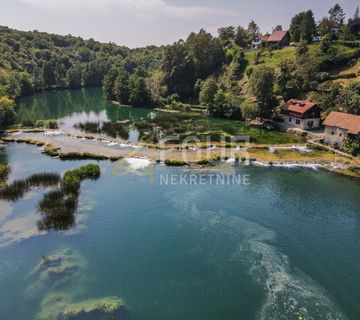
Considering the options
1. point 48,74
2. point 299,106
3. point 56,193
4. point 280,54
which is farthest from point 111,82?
point 56,193

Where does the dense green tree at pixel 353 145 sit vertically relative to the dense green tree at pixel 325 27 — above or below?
below

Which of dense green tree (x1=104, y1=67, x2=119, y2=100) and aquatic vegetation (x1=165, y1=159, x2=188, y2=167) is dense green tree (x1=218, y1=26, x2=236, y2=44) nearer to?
dense green tree (x1=104, y1=67, x2=119, y2=100)

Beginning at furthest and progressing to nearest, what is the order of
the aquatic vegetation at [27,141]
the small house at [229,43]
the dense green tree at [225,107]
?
1. the small house at [229,43]
2. the dense green tree at [225,107]
3. the aquatic vegetation at [27,141]

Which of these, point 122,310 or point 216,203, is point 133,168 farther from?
point 122,310

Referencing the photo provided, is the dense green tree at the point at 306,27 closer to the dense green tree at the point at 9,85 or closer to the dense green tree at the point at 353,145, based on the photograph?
the dense green tree at the point at 353,145

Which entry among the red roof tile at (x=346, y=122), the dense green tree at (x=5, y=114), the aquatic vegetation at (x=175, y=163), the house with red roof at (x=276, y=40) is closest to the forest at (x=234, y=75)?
the dense green tree at (x=5, y=114)

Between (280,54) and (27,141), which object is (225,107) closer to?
(280,54)
